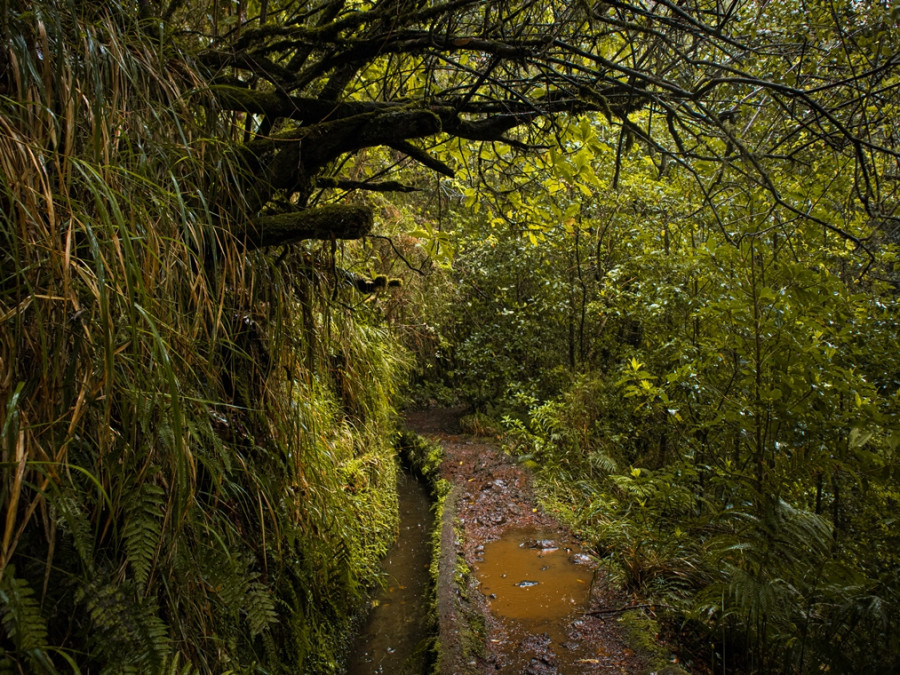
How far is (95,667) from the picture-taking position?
1262mm

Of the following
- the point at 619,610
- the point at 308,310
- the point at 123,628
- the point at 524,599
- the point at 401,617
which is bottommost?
the point at 401,617

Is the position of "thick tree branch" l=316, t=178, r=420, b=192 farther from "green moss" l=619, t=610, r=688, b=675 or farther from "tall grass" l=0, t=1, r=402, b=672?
"green moss" l=619, t=610, r=688, b=675

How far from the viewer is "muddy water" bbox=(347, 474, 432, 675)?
2912 millimetres

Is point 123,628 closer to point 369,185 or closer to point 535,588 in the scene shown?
point 369,185

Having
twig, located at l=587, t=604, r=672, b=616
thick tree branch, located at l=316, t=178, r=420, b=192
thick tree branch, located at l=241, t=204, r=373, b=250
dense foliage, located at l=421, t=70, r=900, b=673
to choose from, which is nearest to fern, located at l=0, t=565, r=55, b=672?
thick tree branch, located at l=241, t=204, r=373, b=250

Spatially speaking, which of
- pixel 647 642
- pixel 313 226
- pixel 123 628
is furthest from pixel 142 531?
pixel 647 642

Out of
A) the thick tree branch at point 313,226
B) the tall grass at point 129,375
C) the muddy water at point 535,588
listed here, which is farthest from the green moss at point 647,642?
the thick tree branch at point 313,226

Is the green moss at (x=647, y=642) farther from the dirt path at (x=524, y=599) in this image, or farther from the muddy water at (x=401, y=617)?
the muddy water at (x=401, y=617)

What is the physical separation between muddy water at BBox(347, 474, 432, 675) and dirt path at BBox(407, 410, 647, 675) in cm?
30

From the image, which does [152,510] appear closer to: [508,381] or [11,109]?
[11,109]

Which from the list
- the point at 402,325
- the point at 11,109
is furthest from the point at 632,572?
the point at 402,325

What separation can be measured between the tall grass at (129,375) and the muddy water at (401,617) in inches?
33.6

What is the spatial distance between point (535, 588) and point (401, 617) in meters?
0.96

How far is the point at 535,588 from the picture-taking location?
3373 millimetres
